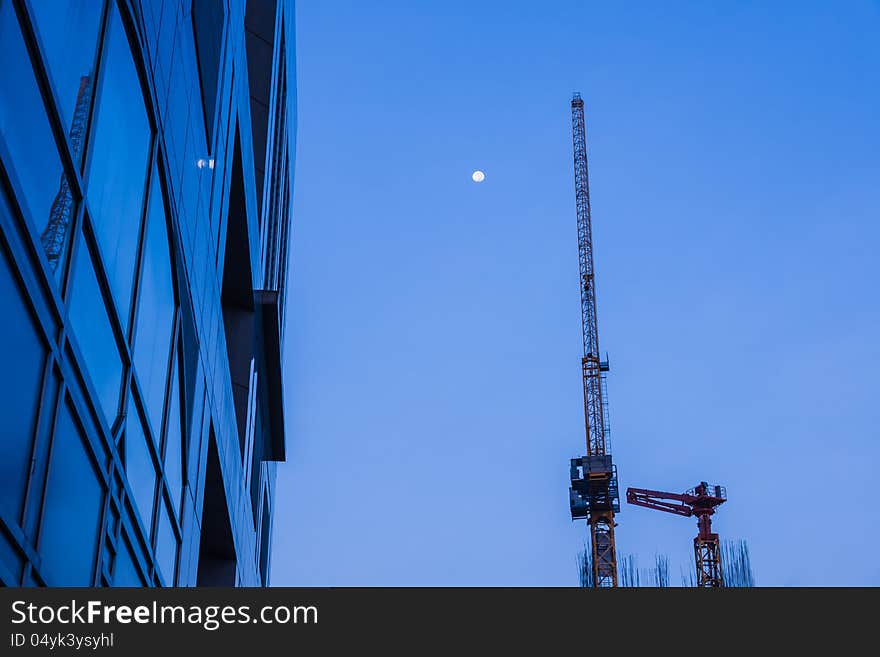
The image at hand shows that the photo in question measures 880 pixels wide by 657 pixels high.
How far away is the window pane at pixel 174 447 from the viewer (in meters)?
18.4

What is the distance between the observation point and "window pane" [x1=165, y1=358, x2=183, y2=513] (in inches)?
726

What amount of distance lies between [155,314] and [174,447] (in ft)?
11.5

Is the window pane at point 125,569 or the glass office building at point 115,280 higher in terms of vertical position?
the glass office building at point 115,280

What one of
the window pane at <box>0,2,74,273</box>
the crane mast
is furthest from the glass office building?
the crane mast

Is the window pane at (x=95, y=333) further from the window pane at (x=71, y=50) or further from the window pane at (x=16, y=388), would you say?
the window pane at (x=16, y=388)

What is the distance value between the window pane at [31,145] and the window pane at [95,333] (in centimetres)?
78

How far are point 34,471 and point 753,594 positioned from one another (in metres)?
6.32

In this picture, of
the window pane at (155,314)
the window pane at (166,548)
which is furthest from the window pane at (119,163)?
the window pane at (166,548)

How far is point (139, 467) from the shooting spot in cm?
1587

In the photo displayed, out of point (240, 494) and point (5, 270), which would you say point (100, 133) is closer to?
point (5, 270)

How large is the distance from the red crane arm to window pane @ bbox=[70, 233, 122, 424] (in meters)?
94.5

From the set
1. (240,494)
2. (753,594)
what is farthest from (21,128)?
(240,494)

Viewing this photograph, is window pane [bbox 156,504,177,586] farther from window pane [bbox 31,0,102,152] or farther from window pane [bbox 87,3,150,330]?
window pane [bbox 31,0,102,152]

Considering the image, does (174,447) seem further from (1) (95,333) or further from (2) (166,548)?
(1) (95,333)
